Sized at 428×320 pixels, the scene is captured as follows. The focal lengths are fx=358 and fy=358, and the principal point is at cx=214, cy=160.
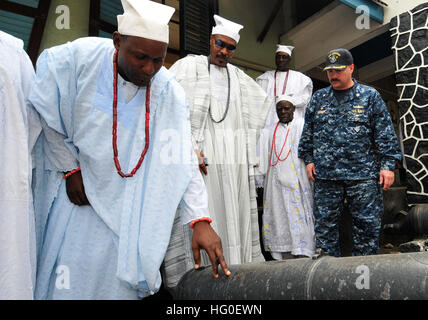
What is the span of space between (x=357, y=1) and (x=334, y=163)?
3.29m

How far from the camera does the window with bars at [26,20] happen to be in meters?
3.88

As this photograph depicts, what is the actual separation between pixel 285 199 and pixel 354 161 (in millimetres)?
1136

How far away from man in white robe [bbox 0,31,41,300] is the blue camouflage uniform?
248 cm

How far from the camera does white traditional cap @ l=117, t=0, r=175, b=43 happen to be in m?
1.54

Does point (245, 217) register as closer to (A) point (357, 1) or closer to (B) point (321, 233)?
(B) point (321, 233)

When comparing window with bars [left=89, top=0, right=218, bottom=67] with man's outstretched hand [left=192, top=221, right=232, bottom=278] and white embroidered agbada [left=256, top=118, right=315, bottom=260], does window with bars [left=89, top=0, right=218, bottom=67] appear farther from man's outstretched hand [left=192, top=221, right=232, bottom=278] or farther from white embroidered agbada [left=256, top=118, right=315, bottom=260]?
man's outstretched hand [left=192, top=221, right=232, bottom=278]

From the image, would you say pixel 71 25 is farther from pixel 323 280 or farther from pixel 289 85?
pixel 323 280

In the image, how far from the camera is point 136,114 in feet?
5.62

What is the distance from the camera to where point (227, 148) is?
321cm

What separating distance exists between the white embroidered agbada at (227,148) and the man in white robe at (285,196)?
2.55 ft

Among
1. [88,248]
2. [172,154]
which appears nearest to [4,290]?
[88,248]

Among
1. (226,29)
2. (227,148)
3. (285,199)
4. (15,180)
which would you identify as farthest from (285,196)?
(15,180)

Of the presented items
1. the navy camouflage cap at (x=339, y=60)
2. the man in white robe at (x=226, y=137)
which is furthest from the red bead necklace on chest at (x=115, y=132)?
the navy camouflage cap at (x=339, y=60)

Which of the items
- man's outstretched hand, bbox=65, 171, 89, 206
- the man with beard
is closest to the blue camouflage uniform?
the man with beard
